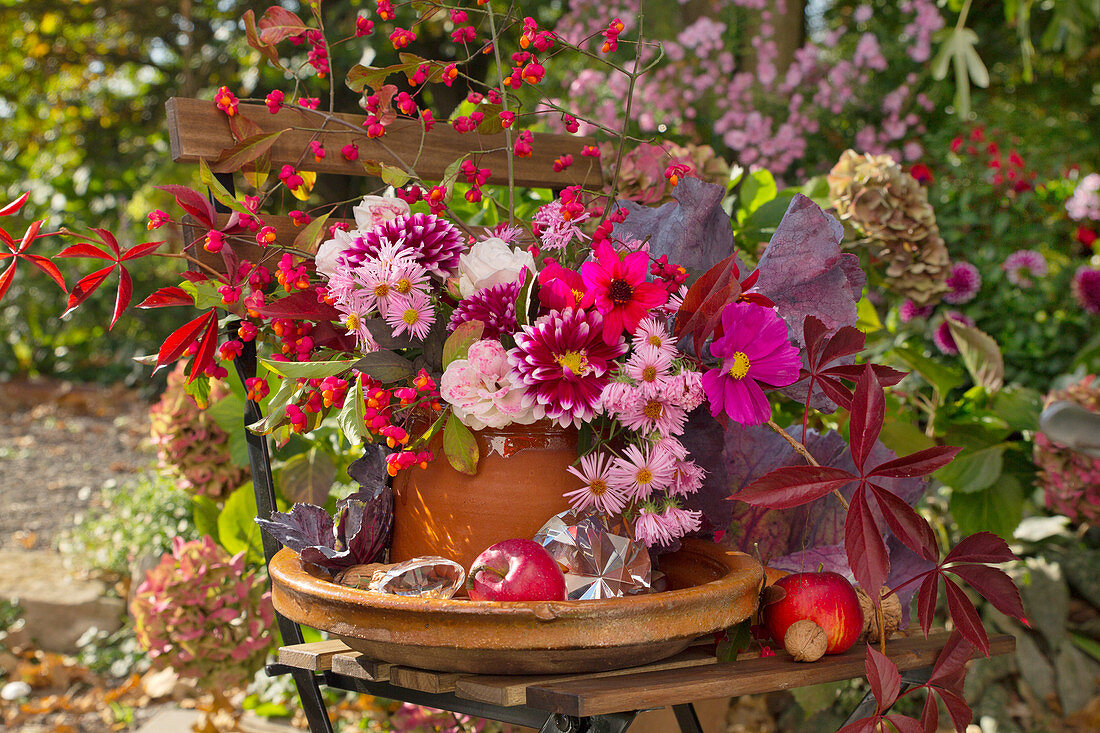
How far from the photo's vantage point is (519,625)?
67 centimetres

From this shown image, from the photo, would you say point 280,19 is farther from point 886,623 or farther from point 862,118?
point 862,118

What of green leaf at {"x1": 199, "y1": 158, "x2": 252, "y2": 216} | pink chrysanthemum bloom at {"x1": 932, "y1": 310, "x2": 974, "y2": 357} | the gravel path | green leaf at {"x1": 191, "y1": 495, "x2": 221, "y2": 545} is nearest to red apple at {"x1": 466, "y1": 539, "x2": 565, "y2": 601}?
green leaf at {"x1": 199, "y1": 158, "x2": 252, "y2": 216}

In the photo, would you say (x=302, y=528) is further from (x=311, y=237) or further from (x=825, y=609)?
(x=825, y=609)

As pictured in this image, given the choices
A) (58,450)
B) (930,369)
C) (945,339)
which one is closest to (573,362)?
(930,369)

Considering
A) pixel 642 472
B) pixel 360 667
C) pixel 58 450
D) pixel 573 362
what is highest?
pixel 573 362

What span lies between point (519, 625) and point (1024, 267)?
6.86 feet

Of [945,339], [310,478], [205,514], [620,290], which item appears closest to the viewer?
[620,290]

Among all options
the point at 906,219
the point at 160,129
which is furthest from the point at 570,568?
the point at 160,129

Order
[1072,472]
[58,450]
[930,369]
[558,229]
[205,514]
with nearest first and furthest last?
[558,229]
[930,369]
[1072,472]
[205,514]
[58,450]

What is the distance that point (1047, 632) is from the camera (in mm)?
2229

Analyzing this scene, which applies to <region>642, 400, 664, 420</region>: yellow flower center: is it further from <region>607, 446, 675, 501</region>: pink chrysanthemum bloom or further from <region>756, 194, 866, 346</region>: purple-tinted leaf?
<region>756, 194, 866, 346</region>: purple-tinted leaf

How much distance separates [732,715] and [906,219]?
128 centimetres

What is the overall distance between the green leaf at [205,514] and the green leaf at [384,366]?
126cm

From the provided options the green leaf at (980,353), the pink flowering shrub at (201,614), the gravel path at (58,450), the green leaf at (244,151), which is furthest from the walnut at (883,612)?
the gravel path at (58,450)
